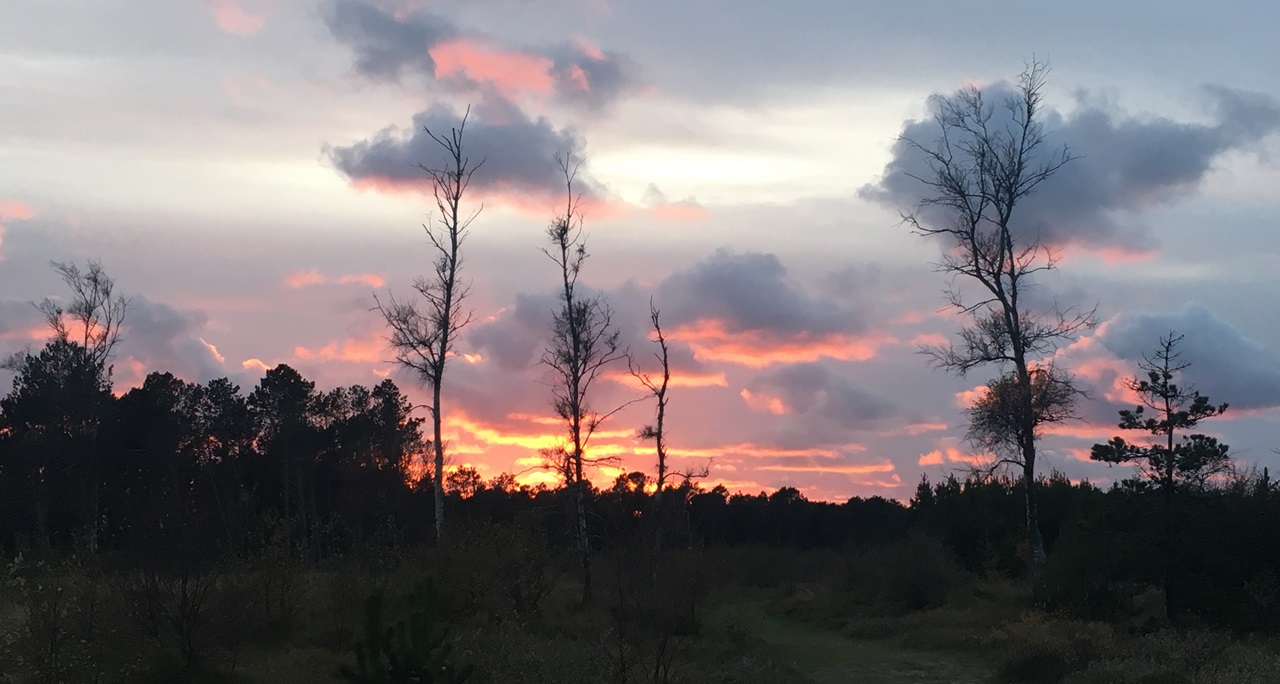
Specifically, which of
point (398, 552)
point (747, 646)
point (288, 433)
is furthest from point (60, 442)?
point (747, 646)

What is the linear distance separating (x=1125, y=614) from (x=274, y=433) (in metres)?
49.6

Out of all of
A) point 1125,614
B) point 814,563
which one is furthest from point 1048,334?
point 814,563

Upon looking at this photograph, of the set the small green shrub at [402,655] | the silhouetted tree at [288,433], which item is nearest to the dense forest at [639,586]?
the small green shrub at [402,655]

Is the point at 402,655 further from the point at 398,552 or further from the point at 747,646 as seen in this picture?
the point at 747,646

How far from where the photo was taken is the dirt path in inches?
841

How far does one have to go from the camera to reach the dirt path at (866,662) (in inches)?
841

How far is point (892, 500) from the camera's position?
97.3 m

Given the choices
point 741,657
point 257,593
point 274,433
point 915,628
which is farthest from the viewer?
point 274,433

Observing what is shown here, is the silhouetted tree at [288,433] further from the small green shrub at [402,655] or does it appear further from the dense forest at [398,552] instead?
the small green shrub at [402,655]

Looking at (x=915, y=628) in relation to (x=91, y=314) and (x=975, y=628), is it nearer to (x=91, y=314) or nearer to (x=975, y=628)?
(x=975, y=628)

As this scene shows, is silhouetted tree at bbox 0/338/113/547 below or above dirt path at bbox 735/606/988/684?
above

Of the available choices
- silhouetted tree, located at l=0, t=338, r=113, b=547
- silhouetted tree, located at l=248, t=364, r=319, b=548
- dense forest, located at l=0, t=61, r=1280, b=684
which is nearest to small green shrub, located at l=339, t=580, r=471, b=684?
dense forest, located at l=0, t=61, r=1280, b=684

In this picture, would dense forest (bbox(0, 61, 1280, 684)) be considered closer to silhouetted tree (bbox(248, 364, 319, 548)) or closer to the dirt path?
the dirt path

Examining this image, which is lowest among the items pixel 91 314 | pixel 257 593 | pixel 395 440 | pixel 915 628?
pixel 915 628
